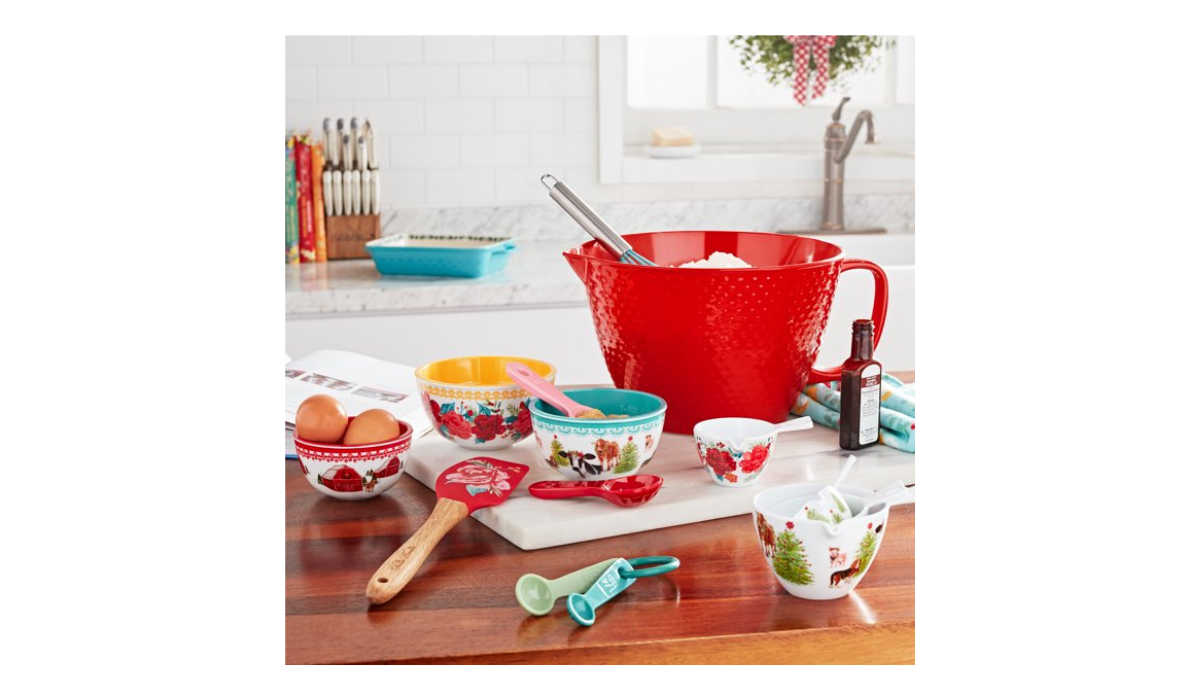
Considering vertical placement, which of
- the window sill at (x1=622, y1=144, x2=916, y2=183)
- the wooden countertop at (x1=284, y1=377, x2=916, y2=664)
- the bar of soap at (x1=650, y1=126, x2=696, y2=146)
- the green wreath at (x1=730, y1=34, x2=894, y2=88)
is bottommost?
the wooden countertop at (x1=284, y1=377, x2=916, y2=664)

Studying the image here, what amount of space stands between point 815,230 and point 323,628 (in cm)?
269

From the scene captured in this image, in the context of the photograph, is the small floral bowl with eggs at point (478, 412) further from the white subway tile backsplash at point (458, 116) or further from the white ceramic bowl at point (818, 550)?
the white subway tile backsplash at point (458, 116)

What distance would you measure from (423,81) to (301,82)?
33 cm

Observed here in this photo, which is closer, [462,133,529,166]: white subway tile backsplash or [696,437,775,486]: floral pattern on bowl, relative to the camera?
[696,437,775,486]: floral pattern on bowl

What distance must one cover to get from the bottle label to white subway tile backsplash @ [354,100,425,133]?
215cm

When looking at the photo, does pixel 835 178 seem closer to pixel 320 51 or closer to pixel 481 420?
pixel 320 51

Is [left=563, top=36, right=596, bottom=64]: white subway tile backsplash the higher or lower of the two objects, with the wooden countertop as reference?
higher

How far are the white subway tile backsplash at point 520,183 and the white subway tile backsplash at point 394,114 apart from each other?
26 centimetres

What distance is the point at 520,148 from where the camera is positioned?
3.09m

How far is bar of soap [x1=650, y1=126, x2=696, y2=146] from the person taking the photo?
10.7 ft

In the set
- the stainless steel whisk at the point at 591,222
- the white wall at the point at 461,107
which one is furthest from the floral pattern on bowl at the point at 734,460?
the white wall at the point at 461,107

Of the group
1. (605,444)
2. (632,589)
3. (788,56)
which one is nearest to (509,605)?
(632,589)

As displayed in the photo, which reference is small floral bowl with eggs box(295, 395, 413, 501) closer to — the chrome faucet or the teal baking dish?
the teal baking dish

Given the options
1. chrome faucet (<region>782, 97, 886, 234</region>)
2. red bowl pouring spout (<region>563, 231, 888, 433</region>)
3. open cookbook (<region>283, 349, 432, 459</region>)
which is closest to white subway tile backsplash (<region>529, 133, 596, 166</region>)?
chrome faucet (<region>782, 97, 886, 234</region>)
